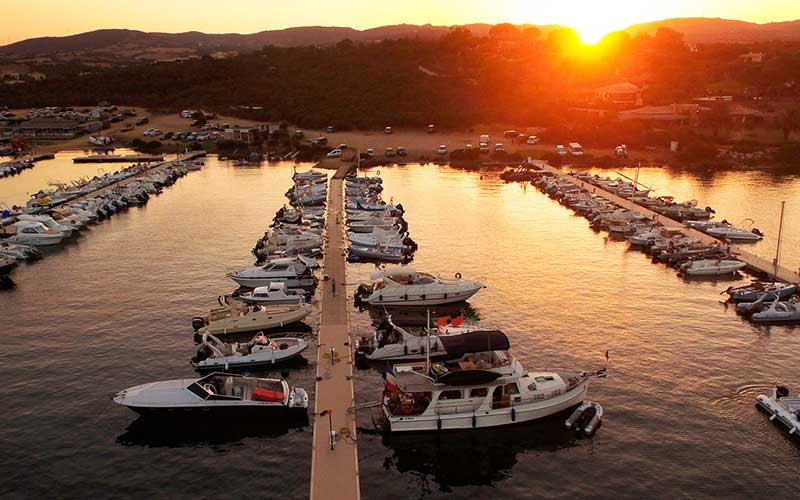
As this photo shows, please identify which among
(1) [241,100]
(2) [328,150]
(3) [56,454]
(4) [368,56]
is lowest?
(3) [56,454]

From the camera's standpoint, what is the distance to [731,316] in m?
44.6

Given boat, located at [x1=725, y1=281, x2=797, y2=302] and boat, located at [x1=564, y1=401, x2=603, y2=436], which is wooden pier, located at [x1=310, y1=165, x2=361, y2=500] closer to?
boat, located at [x1=564, y1=401, x2=603, y2=436]

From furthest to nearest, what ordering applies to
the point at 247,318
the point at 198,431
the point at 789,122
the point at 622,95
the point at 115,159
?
1. the point at 622,95
2. the point at 789,122
3. the point at 115,159
4. the point at 247,318
5. the point at 198,431

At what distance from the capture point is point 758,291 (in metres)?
46.2

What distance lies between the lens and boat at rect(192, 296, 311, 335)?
40.8 meters

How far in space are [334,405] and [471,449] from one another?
7.17m

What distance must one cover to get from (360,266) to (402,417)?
26.3 metres

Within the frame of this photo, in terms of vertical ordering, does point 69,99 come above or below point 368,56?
below

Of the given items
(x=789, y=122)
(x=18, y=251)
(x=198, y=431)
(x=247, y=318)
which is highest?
(x=789, y=122)

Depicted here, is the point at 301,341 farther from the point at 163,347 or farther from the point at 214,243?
the point at 214,243

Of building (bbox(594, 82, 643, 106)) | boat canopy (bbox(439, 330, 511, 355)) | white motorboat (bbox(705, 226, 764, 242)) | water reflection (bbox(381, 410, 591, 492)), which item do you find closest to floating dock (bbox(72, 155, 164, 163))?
white motorboat (bbox(705, 226, 764, 242))

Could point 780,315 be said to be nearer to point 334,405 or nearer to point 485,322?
point 485,322

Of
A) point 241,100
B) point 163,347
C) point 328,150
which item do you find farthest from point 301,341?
point 241,100

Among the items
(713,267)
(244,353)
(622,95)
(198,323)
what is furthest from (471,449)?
(622,95)
